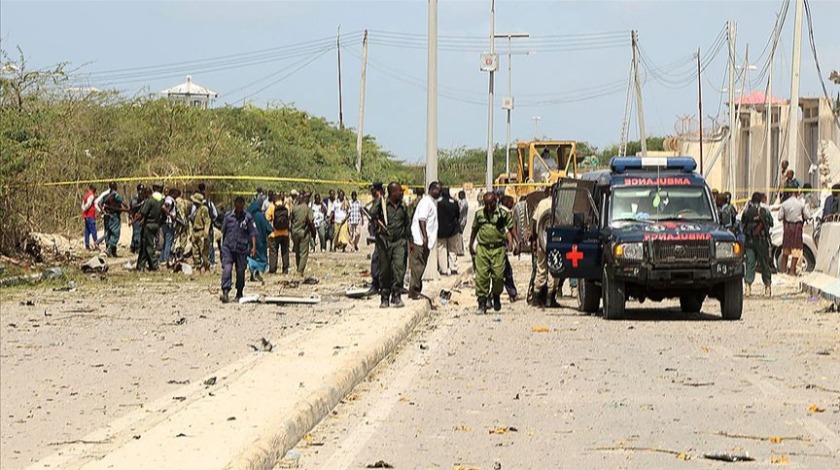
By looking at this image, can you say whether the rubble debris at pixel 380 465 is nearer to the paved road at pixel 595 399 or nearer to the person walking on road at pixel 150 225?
the paved road at pixel 595 399

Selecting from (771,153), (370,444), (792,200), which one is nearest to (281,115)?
(771,153)

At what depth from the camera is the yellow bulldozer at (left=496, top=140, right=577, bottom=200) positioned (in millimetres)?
51531

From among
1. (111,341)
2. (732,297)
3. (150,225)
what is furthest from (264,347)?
(150,225)

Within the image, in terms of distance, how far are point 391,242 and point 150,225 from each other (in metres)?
10.1

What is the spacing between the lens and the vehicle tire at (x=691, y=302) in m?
21.1

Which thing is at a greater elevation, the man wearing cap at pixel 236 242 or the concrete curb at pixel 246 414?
the man wearing cap at pixel 236 242

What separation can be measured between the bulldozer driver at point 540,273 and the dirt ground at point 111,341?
8.81 ft

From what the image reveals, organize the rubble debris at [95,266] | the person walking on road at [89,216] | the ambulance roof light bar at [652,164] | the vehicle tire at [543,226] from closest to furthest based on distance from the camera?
1. the ambulance roof light bar at [652,164]
2. the vehicle tire at [543,226]
3. the rubble debris at [95,266]
4. the person walking on road at [89,216]

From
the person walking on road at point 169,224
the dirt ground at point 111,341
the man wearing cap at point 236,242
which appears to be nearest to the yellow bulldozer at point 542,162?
the person walking on road at point 169,224

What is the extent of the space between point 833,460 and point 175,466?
4.10m

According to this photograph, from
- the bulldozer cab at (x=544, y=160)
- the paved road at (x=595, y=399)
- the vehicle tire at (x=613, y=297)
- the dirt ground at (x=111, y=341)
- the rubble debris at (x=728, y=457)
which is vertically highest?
the bulldozer cab at (x=544, y=160)

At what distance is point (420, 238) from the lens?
2241 centimetres

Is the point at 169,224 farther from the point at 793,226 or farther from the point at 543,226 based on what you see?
the point at 793,226

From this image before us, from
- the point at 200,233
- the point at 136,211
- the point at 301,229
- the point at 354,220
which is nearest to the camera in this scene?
the point at 301,229
